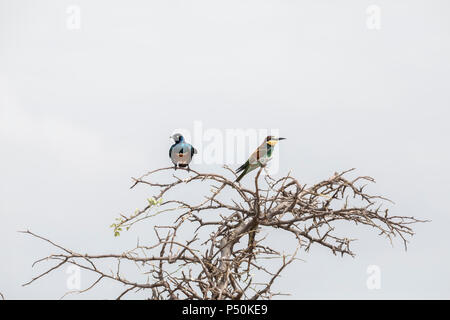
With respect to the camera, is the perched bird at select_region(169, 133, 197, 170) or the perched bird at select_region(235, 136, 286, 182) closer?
the perched bird at select_region(169, 133, 197, 170)

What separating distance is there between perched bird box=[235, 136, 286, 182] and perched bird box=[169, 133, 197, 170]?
21.3 inches

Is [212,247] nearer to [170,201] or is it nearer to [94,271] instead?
[170,201]

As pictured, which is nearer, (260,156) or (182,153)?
(182,153)

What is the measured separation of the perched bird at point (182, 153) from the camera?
663 centimetres

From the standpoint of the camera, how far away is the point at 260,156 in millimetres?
7059

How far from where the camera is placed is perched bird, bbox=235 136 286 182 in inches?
277

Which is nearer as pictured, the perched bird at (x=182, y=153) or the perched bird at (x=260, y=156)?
the perched bird at (x=182, y=153)

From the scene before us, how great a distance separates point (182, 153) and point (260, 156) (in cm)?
86

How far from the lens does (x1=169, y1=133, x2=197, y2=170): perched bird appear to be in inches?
261

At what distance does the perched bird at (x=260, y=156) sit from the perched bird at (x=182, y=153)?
54cm

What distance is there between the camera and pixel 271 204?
5.96 metres
